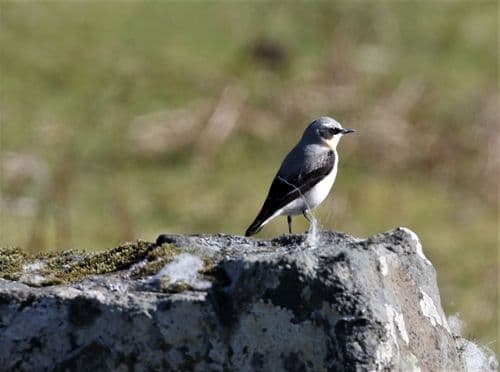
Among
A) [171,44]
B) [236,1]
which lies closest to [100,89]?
[171,44]

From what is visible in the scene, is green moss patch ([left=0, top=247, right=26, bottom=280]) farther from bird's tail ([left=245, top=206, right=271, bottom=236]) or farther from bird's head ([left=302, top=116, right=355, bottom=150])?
bird's head ([left=302, top=116, right=355, bottom=150])

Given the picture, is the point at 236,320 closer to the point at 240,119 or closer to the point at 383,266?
the point at 383,266

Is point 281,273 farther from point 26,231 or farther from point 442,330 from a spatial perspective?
point 26,231

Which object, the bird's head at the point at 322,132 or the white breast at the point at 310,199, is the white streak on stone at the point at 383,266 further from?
the bird's head at the point at 322,132

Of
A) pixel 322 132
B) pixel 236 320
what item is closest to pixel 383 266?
pixel 236 320

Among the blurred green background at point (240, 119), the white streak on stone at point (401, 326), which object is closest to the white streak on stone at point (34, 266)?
the white streak on stone at point (401, 326)

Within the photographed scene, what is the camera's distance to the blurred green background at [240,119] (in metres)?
15.3

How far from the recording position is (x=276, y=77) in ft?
63.7

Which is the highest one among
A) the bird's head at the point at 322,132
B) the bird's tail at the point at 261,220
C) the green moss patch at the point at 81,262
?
the bird's head at the point at 322,132

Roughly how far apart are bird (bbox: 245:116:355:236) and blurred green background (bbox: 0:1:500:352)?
11.6ft

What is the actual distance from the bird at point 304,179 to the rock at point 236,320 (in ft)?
9.30

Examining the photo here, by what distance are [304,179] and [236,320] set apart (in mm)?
3397

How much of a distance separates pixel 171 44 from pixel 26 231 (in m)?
7.20

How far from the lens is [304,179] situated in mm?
9516
